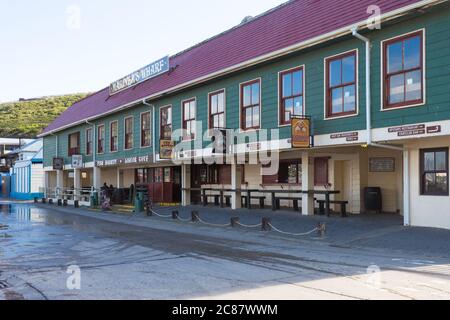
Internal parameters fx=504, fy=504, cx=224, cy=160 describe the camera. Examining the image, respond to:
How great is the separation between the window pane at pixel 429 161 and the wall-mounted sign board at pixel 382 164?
4644 mm

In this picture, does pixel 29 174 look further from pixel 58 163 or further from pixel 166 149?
pixel 166 149

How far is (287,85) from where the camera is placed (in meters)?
17.2

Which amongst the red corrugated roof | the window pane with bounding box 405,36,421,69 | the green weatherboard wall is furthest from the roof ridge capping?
the window pane with bounding box 405,36,421,69

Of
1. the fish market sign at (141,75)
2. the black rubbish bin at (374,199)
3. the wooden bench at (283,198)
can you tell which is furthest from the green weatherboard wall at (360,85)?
the black rubbish bin at (374,199)

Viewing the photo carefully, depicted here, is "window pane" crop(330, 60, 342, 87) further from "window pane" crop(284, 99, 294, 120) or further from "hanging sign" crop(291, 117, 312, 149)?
"window pane" crop(284, 99, 294, 120)

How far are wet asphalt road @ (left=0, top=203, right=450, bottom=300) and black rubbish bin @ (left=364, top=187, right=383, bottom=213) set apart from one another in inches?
227

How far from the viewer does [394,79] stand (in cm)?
1371

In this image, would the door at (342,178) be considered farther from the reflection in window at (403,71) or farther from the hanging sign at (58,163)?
the hanging sign at (58,163)

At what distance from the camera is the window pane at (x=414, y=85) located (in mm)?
13077

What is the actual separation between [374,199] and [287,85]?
545cm

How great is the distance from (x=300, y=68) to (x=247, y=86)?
2.99 meters

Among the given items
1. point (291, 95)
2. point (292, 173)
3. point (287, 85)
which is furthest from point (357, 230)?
point (292, 173)

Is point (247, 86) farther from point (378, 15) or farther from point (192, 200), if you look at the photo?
point (192, 200)

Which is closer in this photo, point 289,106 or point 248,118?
point 289,106
